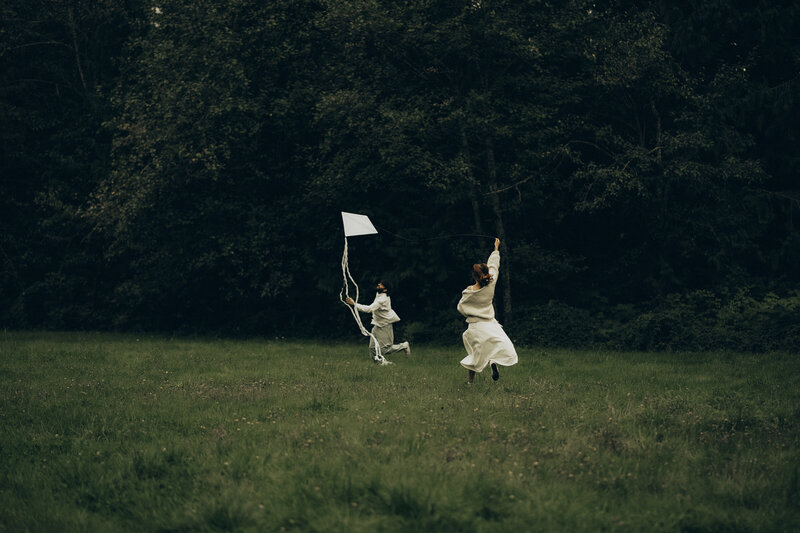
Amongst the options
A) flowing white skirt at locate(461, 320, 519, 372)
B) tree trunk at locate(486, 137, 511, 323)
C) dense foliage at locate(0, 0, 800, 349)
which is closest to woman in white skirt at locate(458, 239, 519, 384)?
flowing white skirt at locate(461, 320, 519, 372)

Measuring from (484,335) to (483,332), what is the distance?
0.07 meters

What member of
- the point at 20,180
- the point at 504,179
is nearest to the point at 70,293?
the point at 20,180

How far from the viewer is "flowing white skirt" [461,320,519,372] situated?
42.7 ft

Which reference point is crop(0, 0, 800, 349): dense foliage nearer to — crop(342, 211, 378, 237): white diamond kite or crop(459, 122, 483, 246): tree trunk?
crop(459, 122, 483, 246): tree trunk

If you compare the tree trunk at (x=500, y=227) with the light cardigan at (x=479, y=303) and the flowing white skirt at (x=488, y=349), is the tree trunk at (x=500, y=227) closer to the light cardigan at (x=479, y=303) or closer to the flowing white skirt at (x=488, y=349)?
the light cardigan at (x=479, y=303)

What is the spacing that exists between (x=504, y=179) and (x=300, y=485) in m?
17.9

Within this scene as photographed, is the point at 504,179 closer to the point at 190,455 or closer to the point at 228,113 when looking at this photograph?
the point at 228,113

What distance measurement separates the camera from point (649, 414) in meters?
10.1

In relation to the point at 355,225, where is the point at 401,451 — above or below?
below

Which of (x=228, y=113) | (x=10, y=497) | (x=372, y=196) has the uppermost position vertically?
(x=228, y=113)

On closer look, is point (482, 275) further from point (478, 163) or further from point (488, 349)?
point (478, 163)

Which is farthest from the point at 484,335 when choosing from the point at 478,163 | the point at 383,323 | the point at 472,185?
the point at 478,163

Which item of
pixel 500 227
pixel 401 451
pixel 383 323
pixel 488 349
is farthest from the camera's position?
pixel 500 227

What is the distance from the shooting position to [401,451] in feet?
26.7
